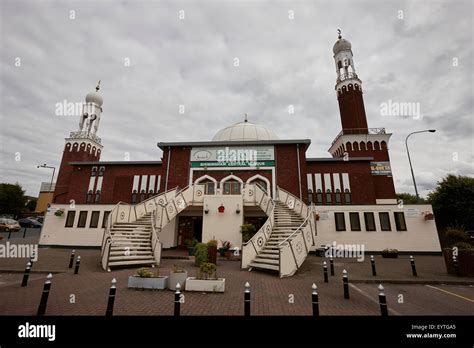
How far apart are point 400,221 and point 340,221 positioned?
496cm

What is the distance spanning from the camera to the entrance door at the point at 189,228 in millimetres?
21562

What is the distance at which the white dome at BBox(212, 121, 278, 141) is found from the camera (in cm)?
2822

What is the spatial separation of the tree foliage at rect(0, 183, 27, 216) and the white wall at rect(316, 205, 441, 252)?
60.7 meters

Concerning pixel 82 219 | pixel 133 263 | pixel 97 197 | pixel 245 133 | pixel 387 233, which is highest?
pixel 245 133

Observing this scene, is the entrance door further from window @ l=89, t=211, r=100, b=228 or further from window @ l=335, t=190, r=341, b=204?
window @ l=335, t=190, r=341, b=204

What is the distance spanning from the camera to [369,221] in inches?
752

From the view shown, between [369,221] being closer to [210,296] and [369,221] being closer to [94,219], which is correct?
[210,296]

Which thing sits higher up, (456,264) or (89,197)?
(89,197)

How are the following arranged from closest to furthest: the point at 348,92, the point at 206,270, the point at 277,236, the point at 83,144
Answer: the point at 206,270 → the point at 277,236 → the point at 348,92 → the point at 83,144

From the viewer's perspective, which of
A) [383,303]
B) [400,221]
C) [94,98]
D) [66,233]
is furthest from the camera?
[94,98]

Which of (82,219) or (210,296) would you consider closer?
(210,296)

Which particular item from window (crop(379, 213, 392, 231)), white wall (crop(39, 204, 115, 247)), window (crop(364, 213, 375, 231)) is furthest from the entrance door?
window (crop(379, 213, 392, 231))

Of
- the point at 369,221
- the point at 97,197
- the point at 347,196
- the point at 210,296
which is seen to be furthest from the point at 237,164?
the point at 97,197
